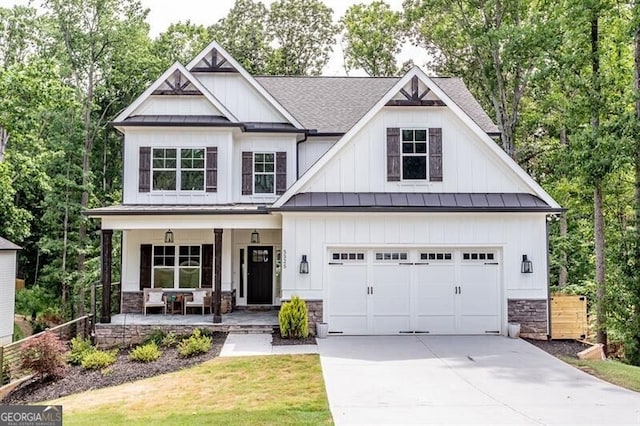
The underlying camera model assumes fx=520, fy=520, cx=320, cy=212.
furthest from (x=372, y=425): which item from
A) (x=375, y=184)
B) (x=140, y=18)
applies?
(x=140, y=18)

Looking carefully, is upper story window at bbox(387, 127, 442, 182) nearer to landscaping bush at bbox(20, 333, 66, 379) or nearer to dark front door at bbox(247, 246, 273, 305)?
dark front door at bbox(247, 246, 273, 305)

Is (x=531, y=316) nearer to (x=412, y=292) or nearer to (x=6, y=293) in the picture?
(x=412, y=292)

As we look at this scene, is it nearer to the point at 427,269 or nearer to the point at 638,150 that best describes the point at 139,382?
the point at 427,269

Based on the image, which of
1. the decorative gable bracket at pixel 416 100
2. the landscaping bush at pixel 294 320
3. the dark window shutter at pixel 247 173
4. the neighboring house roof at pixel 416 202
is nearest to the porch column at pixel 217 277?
the landscaping bush at pixel 294 320

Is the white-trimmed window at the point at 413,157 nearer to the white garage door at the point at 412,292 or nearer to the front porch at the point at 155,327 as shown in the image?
the white garage door at the point at 412,292

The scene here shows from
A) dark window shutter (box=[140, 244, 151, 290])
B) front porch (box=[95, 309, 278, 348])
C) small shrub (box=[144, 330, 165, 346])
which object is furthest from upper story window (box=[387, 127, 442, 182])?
dark window shutter (box=[140, 244, 151, 290])

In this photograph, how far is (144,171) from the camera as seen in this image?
51.2 ft

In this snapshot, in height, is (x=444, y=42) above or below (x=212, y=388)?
above

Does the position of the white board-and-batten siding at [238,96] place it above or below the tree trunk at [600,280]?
above

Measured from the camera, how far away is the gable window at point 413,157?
13930 millimetres

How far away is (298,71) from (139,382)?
88.5ft

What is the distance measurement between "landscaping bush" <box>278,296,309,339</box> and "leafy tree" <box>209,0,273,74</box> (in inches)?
897

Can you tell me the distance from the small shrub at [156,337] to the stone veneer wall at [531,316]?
28.8 feet

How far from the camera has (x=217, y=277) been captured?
1339cm
